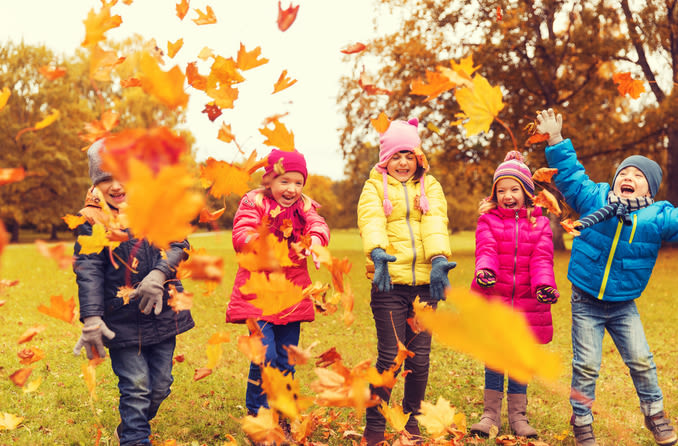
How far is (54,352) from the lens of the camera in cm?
532

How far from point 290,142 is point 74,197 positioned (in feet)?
96.8

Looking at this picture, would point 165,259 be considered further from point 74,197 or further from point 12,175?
point 74,197

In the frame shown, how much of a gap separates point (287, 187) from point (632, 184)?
201 cm

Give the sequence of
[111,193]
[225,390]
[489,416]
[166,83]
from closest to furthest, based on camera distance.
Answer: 1. [166,83]
2. [111,193]
3. [489,416]
4. [225,390]

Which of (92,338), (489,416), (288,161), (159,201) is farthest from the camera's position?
(489,416)

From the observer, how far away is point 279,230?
3.01m

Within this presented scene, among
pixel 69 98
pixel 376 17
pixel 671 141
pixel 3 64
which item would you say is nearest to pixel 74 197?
pixel 69 98

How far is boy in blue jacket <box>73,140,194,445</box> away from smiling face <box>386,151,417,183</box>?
1293 mm

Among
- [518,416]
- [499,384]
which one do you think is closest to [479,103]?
[499,384]

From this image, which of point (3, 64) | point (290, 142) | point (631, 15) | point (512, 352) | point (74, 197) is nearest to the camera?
point (512, 352)

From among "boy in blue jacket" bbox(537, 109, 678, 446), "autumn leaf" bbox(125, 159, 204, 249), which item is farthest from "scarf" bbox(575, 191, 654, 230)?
"autumn leaf" bbox(125, 159, 204, 249)

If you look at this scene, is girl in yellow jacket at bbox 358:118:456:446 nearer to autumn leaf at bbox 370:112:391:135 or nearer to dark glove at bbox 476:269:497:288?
autumn leaf at bbox 370:112:391:135

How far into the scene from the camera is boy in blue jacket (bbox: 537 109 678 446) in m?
2.97

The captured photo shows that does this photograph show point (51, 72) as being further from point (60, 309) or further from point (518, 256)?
point (518, 256)
